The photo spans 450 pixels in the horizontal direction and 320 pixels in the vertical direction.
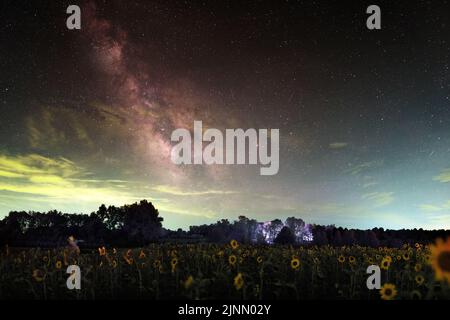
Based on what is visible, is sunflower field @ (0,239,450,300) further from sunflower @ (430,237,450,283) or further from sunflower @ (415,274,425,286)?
sunflower @ (430,237,450,283)

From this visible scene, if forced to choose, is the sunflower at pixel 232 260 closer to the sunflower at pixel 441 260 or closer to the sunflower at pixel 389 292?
the sunflower at pixel 389 292

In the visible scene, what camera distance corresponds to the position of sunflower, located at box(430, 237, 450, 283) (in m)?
6.27

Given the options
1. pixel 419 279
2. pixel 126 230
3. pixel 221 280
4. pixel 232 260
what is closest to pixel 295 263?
pixel 232 260

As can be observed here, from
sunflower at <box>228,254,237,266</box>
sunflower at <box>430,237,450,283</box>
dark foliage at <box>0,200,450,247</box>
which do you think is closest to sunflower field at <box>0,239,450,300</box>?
sunflower at <box>228,254,237,266</box>

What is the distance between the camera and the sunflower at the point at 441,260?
20.6ft

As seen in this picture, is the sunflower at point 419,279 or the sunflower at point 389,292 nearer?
the sunflower at point 389,292

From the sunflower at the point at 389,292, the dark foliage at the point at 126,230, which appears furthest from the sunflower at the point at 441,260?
the dark foliage at the point at 126,230

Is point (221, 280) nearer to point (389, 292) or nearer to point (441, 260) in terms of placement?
point (389, 292)

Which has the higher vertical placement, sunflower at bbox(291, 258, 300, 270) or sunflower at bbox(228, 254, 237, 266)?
sunflower at bbox(228, 254, 237, 266)

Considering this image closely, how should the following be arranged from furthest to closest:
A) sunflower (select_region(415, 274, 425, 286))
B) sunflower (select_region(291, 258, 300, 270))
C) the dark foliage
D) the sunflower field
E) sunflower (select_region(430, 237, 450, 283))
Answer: the dark foliage
sunflower (select_region(291, 258, 300, 270))
the sunflower field
sunflower (select_region(415, 274, 425, 286))
sunflower (select_region(430, 237, 450, 283))

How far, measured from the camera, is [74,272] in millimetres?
12609
